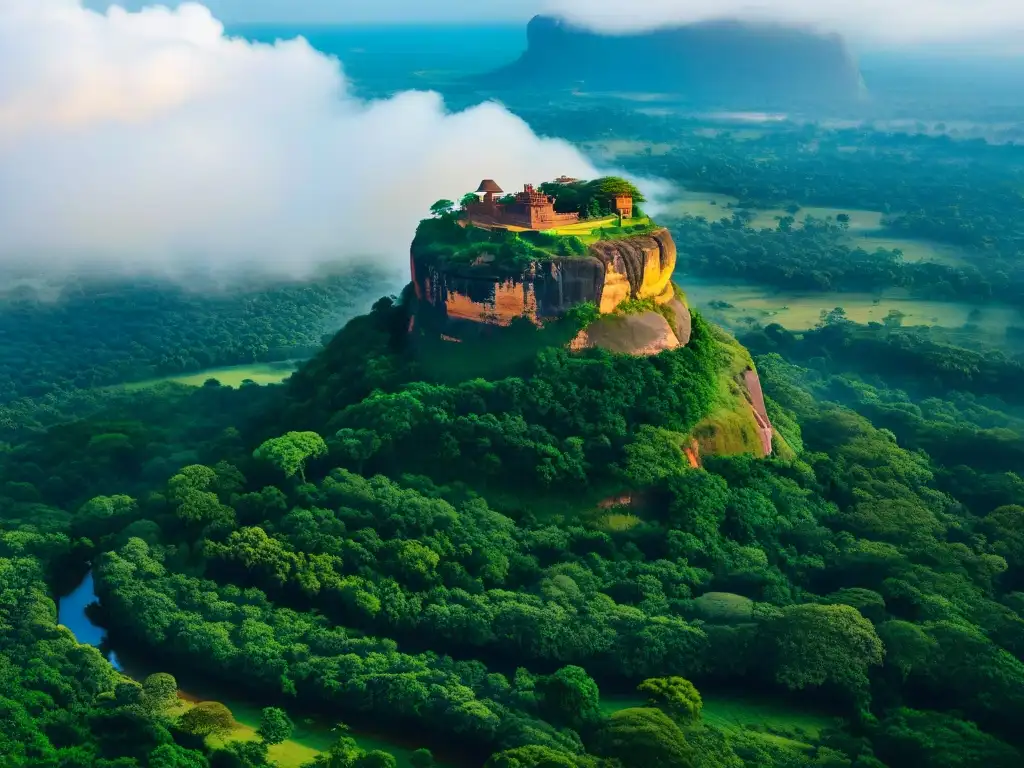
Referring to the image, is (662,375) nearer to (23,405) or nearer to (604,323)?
(604,323)

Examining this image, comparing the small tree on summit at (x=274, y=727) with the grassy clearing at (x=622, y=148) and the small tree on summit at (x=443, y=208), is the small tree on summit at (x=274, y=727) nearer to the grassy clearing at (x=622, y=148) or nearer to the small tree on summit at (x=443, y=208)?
the small tree on summit at (x=443, y=208)

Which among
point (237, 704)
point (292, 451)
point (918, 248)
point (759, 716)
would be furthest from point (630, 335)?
point (918, 248)

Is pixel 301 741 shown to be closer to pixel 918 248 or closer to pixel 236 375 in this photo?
pixel 236 375

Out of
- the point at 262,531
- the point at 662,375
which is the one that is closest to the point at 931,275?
the point at 662,375

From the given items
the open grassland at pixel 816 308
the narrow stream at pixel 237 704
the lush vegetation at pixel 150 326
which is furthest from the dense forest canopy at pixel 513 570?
the open grassland at pixel 816 308

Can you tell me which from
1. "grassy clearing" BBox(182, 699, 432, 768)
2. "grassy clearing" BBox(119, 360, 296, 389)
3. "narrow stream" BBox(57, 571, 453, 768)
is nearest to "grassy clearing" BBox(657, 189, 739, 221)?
"grassy clearing" BBox(119, 360, 296, 389)
